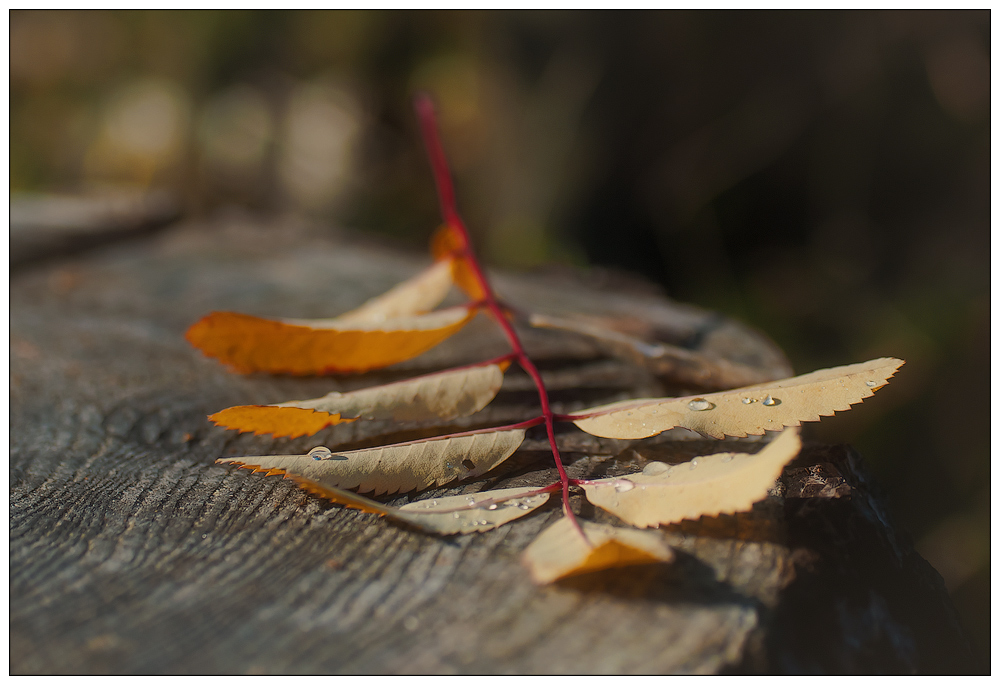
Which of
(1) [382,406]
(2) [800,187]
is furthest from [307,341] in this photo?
(2) [800,187]

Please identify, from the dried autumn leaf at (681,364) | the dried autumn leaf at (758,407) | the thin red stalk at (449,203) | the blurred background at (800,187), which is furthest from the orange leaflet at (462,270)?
the blurred background at (800,187)

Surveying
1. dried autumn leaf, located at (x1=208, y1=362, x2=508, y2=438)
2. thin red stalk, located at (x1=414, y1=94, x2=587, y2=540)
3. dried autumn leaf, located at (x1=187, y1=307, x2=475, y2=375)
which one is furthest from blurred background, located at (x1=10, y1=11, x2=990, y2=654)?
dried autumn leaf, located at (x1=208, y1=362, x2=508, y2=438)

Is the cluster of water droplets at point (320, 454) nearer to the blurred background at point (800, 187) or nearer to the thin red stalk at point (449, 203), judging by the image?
the thin red stalk at point (449, 203)

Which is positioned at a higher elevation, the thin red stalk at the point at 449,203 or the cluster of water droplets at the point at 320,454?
the thin red stalk at the point at 449,203

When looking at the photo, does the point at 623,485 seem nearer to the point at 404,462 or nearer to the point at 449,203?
the point at 404,462

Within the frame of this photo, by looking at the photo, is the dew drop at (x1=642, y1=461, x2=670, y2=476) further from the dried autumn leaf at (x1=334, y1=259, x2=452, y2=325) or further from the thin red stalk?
the dried autumn leaf at (x1=334, y1=259, x2=452, y2=325)

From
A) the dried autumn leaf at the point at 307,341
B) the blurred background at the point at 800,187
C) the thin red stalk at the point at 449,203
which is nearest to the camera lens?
the dried autumn leaf at the point at 307,341
